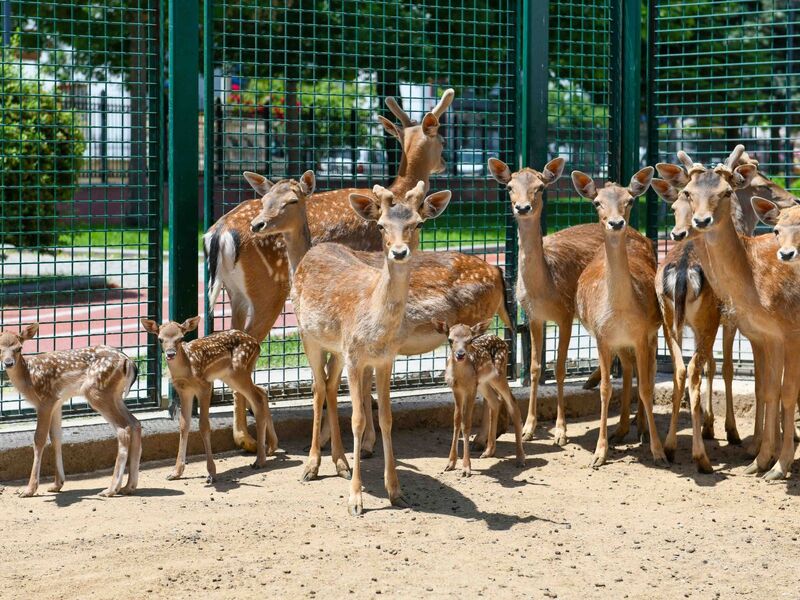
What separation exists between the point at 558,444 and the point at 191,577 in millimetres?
3736

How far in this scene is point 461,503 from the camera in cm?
704

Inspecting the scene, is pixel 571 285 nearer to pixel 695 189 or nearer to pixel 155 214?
pixel 695 189

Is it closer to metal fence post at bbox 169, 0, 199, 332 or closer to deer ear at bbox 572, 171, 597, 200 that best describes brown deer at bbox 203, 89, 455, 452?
metal fence post at bbox 169, 0, 199, 332

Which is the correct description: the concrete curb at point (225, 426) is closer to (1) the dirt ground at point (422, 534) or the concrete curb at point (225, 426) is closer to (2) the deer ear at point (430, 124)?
(1) the dirt ground at point (422, 534)

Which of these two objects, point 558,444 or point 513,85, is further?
point 513,85

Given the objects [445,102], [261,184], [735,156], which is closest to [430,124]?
[445,102]

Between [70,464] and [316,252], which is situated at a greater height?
[316,252]

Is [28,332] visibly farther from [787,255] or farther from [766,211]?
[766,211]

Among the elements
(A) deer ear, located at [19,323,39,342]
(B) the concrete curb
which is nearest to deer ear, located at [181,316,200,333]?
(B) the concrete curb

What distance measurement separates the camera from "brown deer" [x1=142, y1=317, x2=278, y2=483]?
7395 millimetres

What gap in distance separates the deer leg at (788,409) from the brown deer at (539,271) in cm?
136

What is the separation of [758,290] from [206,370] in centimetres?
358

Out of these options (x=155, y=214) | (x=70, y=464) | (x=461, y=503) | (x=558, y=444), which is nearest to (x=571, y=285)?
(x=558, y=444)

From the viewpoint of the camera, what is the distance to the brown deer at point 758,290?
7.32 metres
